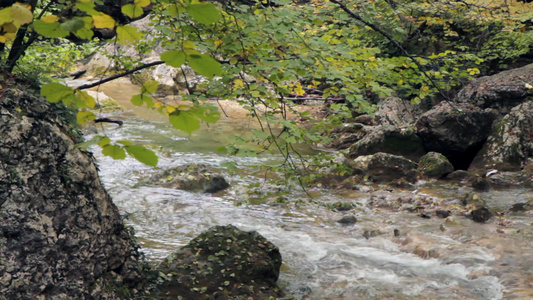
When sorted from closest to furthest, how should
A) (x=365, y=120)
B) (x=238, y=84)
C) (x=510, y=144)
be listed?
(x=238, y=84), (x=510, y=144), (x=365, y=120)

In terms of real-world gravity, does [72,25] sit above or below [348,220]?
above

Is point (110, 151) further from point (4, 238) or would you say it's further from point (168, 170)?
point (168, 170)

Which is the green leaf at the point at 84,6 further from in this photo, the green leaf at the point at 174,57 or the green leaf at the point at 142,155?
the green leaf at the point at 142,155

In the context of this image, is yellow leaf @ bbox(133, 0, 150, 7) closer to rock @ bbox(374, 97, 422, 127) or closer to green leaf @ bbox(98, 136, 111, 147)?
green leaf @ bbox(98, 136, 111, 147)

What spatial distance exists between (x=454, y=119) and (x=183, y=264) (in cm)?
883

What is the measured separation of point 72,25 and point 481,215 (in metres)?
8.32

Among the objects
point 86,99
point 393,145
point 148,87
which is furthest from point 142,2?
point 393,145

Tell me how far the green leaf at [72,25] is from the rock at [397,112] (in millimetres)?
15382

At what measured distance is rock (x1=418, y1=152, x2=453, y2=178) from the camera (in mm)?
11102

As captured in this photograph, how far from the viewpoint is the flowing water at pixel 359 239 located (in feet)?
20.4

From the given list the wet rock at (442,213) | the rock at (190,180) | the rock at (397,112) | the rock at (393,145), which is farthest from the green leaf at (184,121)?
the rock at (397,112)

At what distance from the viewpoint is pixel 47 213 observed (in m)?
3.58

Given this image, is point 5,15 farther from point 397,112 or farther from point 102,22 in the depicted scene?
point 397,112

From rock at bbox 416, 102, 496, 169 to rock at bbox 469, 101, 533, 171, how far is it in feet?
0.99
